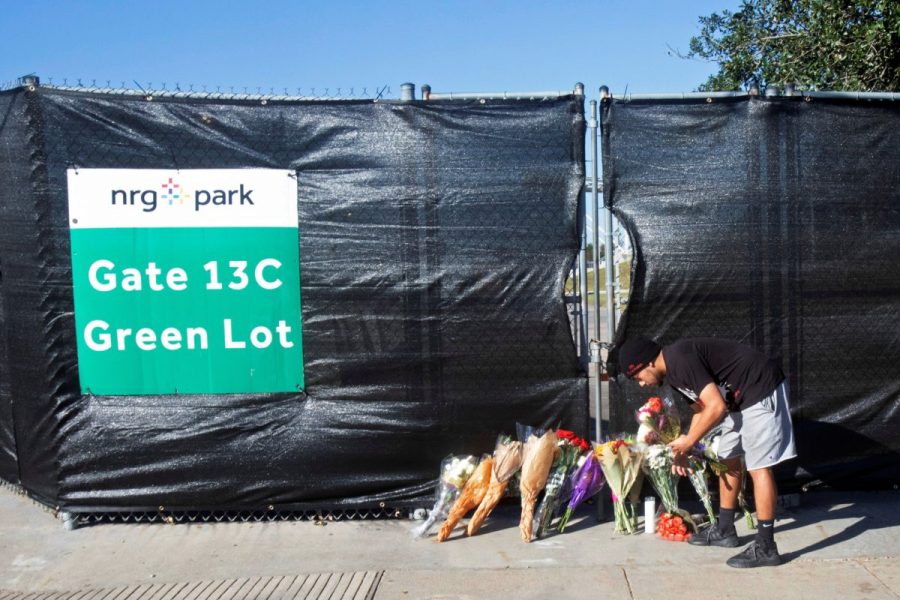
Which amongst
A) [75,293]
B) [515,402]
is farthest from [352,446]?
[75,293]

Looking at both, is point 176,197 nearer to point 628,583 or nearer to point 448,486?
point 448,486

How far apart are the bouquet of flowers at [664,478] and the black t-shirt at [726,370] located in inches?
16.3

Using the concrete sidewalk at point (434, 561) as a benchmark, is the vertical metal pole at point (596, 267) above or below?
above

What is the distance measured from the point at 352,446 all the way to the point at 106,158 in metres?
2.17

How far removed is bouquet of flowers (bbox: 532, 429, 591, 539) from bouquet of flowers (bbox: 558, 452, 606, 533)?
0.16ft

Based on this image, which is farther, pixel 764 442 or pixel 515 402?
pixel 515 402

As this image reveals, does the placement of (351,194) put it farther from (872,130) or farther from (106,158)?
(872,130)

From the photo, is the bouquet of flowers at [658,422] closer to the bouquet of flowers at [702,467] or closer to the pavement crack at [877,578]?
the bouquet of flowers at [702,467]

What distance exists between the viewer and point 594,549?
15.4 ft

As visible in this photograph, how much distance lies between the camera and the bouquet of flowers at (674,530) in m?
4.78

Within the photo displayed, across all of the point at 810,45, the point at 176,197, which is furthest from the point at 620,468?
the point at 810,45

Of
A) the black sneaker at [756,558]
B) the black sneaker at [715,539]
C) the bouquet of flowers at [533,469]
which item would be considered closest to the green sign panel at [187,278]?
the bouquet of flowers at [533,469]

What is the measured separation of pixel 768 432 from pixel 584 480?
1031 millimetres

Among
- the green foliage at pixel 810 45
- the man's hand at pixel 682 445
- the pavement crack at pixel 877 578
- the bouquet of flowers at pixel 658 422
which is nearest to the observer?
the pavement crack at pixel 877 578
